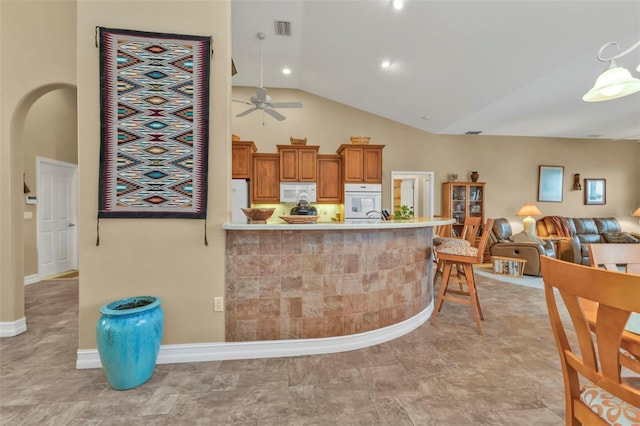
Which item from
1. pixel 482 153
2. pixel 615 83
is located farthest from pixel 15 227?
pixel 482 153

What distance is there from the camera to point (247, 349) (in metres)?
2.18

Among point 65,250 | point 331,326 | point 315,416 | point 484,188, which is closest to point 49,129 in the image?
point 65,250

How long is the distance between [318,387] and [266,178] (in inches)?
164

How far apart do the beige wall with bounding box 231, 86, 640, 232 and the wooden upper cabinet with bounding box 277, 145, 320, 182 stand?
2.22 feet

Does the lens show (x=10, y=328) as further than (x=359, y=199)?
Answer: No

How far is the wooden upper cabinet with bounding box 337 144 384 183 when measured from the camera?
5.38 metres

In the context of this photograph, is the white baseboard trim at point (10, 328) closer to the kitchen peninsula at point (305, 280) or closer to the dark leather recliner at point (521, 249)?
the kitchen peninsula at point (305, 280)

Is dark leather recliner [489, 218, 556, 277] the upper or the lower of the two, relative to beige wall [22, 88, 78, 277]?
lower

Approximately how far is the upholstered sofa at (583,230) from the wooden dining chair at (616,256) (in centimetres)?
509

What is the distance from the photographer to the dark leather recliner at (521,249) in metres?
4.94

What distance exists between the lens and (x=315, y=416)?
1561 mm

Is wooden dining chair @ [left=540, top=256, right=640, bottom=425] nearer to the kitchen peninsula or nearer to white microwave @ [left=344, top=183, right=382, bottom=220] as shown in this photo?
the kitchen peninsula

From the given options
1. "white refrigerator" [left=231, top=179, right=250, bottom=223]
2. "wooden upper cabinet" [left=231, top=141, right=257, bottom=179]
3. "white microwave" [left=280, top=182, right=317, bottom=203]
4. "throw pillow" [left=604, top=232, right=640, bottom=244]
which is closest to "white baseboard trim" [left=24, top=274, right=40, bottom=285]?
"white refrigerator" [left=231, top=179, right=250, bottom=223]

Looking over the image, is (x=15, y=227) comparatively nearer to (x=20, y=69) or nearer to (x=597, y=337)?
(x=20, y=69)
